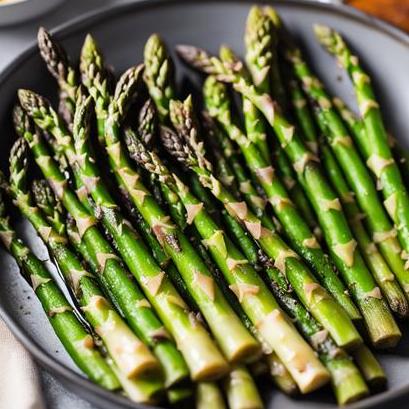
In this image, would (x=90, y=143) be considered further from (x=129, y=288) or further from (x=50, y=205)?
(x=129, y=288)

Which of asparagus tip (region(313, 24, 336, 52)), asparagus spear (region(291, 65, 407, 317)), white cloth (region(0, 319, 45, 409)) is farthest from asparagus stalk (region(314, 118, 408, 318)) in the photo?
white cloth (region(0, 319, 45, 409))

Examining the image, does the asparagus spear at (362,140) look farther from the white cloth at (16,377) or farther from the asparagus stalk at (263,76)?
the white cloth at (16,377)

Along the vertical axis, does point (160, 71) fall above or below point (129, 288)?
above

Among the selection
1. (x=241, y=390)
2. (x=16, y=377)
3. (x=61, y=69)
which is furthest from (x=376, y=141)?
(x=16, y=377)

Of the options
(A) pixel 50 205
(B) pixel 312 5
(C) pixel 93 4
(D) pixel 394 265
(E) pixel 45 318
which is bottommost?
(D) pixel 394 265

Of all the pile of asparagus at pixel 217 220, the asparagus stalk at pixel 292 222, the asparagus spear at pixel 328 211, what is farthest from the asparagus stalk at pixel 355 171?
the asparagus stalk at pixel 292 222

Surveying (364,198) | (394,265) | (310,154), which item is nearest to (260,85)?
(310,154)

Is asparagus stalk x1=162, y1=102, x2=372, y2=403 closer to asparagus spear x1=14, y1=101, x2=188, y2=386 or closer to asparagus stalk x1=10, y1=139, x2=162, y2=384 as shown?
asparagus spear x1=14, y1=101, x2=188, y2=386
